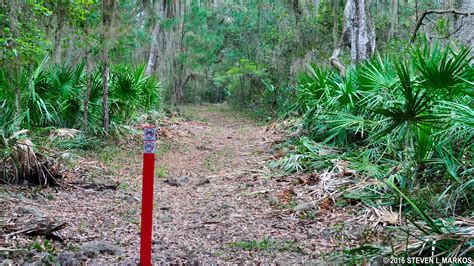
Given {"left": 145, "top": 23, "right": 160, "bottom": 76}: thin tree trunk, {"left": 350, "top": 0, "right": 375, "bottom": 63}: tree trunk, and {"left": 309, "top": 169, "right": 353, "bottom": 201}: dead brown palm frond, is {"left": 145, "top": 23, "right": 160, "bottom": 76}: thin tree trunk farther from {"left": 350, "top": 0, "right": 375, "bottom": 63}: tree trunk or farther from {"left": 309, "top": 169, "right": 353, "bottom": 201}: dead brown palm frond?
{"left": 309, "top": 169, "right": 353, "bottom": 201}: dead brown palm frond

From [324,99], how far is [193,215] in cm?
518

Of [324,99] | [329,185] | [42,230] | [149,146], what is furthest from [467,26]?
[42,230]

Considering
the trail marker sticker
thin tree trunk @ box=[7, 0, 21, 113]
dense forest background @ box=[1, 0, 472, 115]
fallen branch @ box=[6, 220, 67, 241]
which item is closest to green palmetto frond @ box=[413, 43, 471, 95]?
dense forest background @ box=[1, 0, 472, 115]

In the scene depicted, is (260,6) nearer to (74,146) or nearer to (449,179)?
(74,146)

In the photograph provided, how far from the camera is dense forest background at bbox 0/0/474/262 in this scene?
204 inches

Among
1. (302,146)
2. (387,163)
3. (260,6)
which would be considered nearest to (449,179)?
(387,163)

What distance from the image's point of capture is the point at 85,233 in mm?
5082

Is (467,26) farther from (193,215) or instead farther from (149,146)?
(149,146)

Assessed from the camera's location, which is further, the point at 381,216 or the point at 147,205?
the point at 381,216

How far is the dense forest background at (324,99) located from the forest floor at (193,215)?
0.40 m

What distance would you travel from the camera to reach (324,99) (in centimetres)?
1032

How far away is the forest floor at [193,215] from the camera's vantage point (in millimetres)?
4504

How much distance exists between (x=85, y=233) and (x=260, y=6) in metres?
22.7

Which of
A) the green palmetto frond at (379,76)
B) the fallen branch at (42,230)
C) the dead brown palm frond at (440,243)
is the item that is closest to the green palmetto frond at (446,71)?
the green palmetto frond at (379,76)
